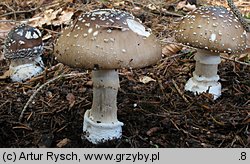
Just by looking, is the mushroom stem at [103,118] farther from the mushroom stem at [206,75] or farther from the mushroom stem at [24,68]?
the mushroom stem at [24,68]

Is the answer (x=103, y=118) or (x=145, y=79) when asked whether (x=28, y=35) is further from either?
(x=103, y=118)

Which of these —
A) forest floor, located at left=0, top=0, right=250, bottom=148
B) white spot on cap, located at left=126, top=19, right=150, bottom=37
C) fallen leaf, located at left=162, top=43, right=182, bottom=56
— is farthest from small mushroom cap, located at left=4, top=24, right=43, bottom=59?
white spot on cap, located at left=126, top=19, right=150, bottom=37

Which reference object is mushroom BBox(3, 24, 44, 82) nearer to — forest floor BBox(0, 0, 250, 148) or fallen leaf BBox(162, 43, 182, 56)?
forest floor BBox(0, 0, 250, 148)

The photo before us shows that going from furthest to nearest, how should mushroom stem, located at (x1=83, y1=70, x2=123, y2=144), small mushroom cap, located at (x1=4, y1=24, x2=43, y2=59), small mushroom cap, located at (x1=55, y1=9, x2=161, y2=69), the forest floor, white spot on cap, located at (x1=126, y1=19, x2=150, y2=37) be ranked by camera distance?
1. small mushroom cap, located at (x1=4, y1=24, x2=43, y2=59)
2. the forest floor
3. mushroom stem, located at (x1=83, y1=70, x2=123, y2=144)
4. white spot on cap, located at (x1=126, y1=19, x2=150, y2=37)
5. small mushroom cap, located at (x1=55, y1=9, x2=161, y2=69)

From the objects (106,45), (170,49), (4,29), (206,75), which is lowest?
(4,29)

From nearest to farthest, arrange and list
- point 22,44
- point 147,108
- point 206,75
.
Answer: point 147,108, point 206,75, point 22,44

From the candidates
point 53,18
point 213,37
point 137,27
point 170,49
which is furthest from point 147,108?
point 53,18

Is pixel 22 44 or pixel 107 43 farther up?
pixel 107 43
